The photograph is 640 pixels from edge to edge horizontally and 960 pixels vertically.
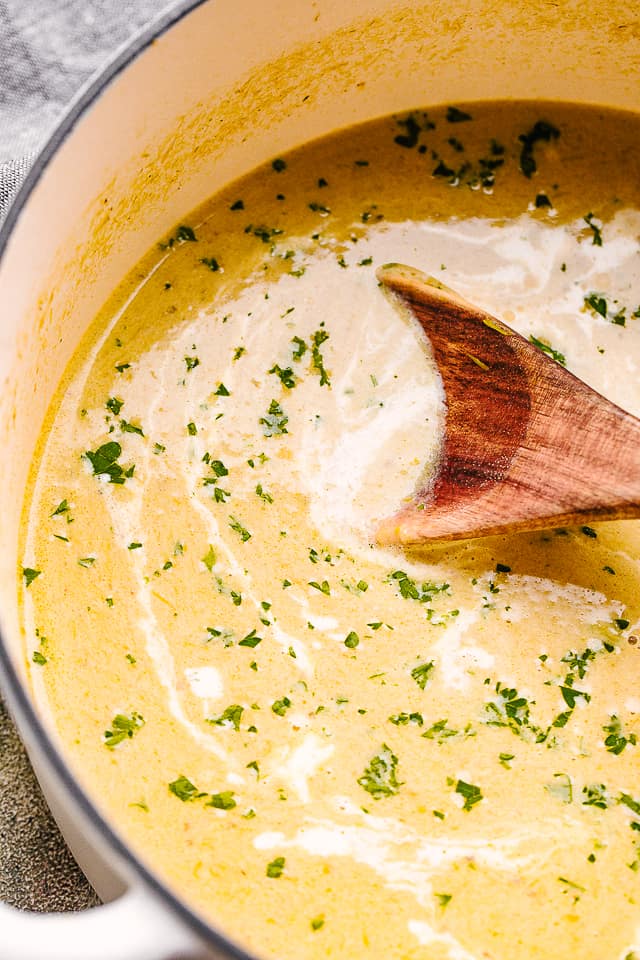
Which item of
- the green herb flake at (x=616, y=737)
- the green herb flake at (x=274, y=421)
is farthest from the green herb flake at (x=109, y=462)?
the green herb flake at (x=616, y=737)

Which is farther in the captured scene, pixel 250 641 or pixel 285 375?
pixel 285 375

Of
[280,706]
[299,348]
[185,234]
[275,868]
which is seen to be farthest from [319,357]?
[275,868]

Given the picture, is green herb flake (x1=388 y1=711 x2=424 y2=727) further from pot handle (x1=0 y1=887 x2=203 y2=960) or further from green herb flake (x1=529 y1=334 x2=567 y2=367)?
green herb flake (x1=529 y1=334 x2=567 y2=367)

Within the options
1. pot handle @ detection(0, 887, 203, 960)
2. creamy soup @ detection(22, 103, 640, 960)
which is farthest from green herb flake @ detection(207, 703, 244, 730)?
pot handle @ detection(0, 887, 203, 960)

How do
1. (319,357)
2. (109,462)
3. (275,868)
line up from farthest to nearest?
(319,357) < (109,462) < (275,868)

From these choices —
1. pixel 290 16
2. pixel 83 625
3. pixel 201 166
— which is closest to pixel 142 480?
pixel 83 625

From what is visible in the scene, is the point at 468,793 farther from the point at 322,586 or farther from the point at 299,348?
the point at 299,348

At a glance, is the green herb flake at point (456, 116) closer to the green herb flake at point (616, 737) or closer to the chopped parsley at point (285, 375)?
the chopped parsley at point (285, 375)
